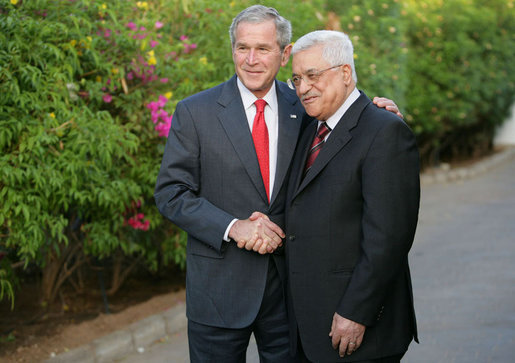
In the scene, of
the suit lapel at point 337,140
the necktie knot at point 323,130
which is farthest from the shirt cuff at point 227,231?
the necktie knot at point 323,130

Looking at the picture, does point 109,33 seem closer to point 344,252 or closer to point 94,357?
point 94,357

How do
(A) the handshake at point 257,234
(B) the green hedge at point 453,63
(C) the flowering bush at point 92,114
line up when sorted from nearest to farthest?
(A) the handshake at point 257,234 < (C) the flowering bush at point 92,114 < (B) the green hedge at point 453,63

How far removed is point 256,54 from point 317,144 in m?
0.49

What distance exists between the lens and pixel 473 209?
10.1 metres

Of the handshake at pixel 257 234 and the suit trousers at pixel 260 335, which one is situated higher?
the handshake at pixel 257 234

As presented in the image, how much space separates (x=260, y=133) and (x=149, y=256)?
3046mm

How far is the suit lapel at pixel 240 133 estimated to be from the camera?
2.86 m

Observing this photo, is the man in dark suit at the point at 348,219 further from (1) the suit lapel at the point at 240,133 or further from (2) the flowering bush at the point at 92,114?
(2) the flowering bush at the point at 92,114

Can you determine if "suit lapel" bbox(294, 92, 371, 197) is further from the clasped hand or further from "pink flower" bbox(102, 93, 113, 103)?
"pink flower" bbox(102, 93, 113, 103)

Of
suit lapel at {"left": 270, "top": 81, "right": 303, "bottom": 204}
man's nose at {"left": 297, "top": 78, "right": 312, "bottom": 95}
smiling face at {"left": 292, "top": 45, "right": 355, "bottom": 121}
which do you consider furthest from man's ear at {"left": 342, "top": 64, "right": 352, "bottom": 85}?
suit lapel at {"left": 270, "top": 81, "right": 303, "bottom": 204}

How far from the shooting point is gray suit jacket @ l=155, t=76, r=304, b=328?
112 inches

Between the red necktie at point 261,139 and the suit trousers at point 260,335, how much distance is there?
1.21 ft

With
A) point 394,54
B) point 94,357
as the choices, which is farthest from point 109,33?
point 394,54

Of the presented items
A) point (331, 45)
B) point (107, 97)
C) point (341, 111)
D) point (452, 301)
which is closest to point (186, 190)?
point (341, 111)
